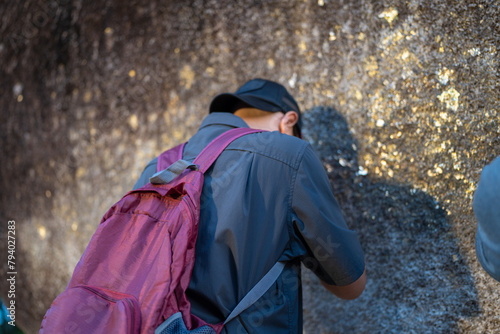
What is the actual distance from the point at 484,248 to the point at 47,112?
2.66m

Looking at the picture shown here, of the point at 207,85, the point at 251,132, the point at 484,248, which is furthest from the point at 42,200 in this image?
the point at 484,248

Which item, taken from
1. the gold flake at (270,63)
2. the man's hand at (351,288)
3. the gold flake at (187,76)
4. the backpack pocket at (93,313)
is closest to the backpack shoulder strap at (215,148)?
the backpack pocket at (93,313)

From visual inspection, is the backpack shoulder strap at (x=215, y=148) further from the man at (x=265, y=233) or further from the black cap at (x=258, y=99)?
the black cap at (x=258, y=99)

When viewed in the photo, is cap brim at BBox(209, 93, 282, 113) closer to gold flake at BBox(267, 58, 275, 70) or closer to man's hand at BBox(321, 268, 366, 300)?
gold flake at BBox(267, 58, 275, 70)

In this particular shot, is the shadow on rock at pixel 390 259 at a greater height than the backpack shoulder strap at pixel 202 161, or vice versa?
the backpack shoulder strap at pixel 202 161

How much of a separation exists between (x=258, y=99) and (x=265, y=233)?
0.61 metres

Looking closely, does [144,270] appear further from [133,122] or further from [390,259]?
[133,122]

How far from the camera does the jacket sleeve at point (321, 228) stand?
1357 millimetres

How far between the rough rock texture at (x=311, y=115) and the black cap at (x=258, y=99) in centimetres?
41

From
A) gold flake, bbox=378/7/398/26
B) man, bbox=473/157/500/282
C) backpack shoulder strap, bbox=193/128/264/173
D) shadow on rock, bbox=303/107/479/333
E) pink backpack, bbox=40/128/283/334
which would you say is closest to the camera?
man, bbox=473/157/500/282

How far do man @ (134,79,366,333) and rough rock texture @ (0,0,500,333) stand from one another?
2.02 feet

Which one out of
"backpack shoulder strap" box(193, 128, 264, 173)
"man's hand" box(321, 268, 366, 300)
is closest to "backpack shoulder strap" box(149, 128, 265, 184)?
"backpack shoulder strap" box(193, 128, 264, 173)

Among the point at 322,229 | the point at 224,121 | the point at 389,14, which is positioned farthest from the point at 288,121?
the point at 389,14

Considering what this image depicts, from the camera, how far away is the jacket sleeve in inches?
53.4
